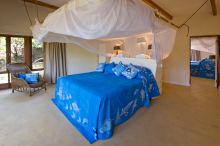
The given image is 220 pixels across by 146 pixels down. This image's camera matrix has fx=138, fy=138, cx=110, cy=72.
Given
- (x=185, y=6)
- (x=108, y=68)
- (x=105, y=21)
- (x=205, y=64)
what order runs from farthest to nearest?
(x=205, y=64)
(x=185, y=6)
(x=108, y=68)
(x=105, y=21)

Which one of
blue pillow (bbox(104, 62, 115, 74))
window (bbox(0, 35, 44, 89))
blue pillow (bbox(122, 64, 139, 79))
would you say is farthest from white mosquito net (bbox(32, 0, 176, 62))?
window (bbox(0, 35, 44, 89))

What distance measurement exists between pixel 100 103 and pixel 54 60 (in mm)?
3710

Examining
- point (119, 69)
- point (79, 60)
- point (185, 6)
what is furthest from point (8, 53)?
point (185, 6)

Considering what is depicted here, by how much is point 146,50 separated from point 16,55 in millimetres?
4403

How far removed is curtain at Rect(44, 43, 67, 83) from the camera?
4.99 meters

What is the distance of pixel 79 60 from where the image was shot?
538 cm

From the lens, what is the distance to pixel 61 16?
2.31m

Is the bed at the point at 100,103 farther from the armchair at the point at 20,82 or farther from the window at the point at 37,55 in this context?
the window at the point at 37,55

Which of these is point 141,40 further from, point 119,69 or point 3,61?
point 3,61

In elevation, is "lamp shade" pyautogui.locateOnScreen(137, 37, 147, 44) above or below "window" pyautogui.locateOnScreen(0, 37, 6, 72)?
above

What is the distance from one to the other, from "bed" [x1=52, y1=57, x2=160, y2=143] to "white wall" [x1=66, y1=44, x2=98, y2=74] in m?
2.16

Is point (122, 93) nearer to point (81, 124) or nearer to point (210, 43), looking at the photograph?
point (81, 124)

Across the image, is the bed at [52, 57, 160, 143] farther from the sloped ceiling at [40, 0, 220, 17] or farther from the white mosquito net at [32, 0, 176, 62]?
the sloped ceiling at [40, 0, 220, 17]

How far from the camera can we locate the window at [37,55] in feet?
16.0
